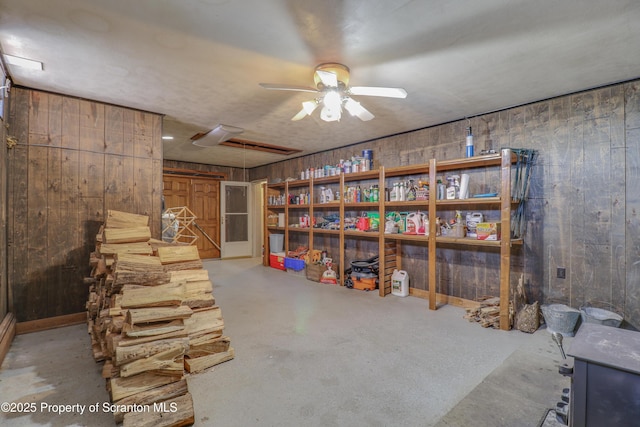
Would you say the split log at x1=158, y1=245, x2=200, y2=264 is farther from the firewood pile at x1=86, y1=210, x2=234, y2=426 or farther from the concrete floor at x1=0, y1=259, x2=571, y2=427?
the concrete floor at x1=0, y1=259, x2=571, y2=427

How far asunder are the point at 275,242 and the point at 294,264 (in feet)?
3.41

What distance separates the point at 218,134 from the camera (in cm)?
421

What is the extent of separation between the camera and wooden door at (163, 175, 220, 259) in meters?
6.90

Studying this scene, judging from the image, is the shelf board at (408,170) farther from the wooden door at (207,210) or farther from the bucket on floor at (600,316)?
the wooden door at (207,210)

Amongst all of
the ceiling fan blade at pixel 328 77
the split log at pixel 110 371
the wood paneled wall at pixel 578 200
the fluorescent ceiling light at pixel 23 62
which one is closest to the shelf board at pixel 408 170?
the wood paneled wall at pixel 578 200

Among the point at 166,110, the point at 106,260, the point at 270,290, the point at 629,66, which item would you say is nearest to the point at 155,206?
Result: the point at 166,110

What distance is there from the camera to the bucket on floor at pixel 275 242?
6.39 meters

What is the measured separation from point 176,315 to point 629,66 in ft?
12.9

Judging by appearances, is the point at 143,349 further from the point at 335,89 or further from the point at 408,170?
the point at 408,170

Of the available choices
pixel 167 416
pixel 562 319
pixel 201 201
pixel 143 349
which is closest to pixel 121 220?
pixel 143 349

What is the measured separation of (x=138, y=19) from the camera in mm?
1805

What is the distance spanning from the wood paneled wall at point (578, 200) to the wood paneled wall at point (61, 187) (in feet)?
13.6

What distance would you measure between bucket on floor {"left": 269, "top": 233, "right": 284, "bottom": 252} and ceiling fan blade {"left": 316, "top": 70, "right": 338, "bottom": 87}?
14.8 ft

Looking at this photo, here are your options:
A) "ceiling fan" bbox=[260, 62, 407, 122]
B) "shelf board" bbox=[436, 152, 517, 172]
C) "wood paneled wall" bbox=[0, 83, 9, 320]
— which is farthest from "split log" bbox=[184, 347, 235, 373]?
"shelf board" bbox=[436, 152, 517, 172]
